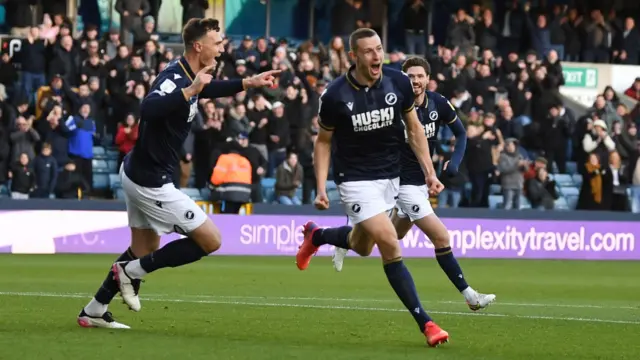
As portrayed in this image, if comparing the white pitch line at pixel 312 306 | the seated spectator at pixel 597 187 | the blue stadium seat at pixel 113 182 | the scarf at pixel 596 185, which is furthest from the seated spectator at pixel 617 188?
the white pitch line at pixel 312 306

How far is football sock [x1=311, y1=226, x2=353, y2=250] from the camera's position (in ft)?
44.1

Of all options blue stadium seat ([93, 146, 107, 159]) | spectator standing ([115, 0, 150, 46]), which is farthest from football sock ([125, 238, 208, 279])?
spectator standing ([115, 0, 150, 46])

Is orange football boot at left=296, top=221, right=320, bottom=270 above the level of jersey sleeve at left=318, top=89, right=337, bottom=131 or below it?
below

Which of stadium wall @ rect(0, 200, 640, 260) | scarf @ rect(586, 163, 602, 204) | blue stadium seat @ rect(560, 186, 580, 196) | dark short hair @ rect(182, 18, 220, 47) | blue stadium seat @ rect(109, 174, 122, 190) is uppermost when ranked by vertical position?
dark short hair @ rect(182, 18, 220, 47)

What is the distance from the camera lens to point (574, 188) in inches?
1168

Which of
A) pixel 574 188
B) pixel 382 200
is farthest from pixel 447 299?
pixel 574 188

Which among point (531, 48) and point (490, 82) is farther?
point (531, 48)

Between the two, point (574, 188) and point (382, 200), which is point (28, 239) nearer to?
point (574, 188)

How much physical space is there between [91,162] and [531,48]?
13127 mm

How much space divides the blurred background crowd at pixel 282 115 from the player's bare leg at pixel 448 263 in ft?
39.3

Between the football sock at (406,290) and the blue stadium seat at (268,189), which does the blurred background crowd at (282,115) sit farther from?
the football sock at (406,290)

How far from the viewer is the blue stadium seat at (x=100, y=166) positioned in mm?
25688

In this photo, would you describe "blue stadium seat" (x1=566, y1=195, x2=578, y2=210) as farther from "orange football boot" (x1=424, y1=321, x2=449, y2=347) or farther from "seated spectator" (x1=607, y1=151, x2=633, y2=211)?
"orange football boot" (x1=424, y1=321, x2=449, y2=347)

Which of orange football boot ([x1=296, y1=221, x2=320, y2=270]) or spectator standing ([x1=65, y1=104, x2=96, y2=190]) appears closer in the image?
orange football boot ([x1=296, y1=221, x2=320, y2=270])
